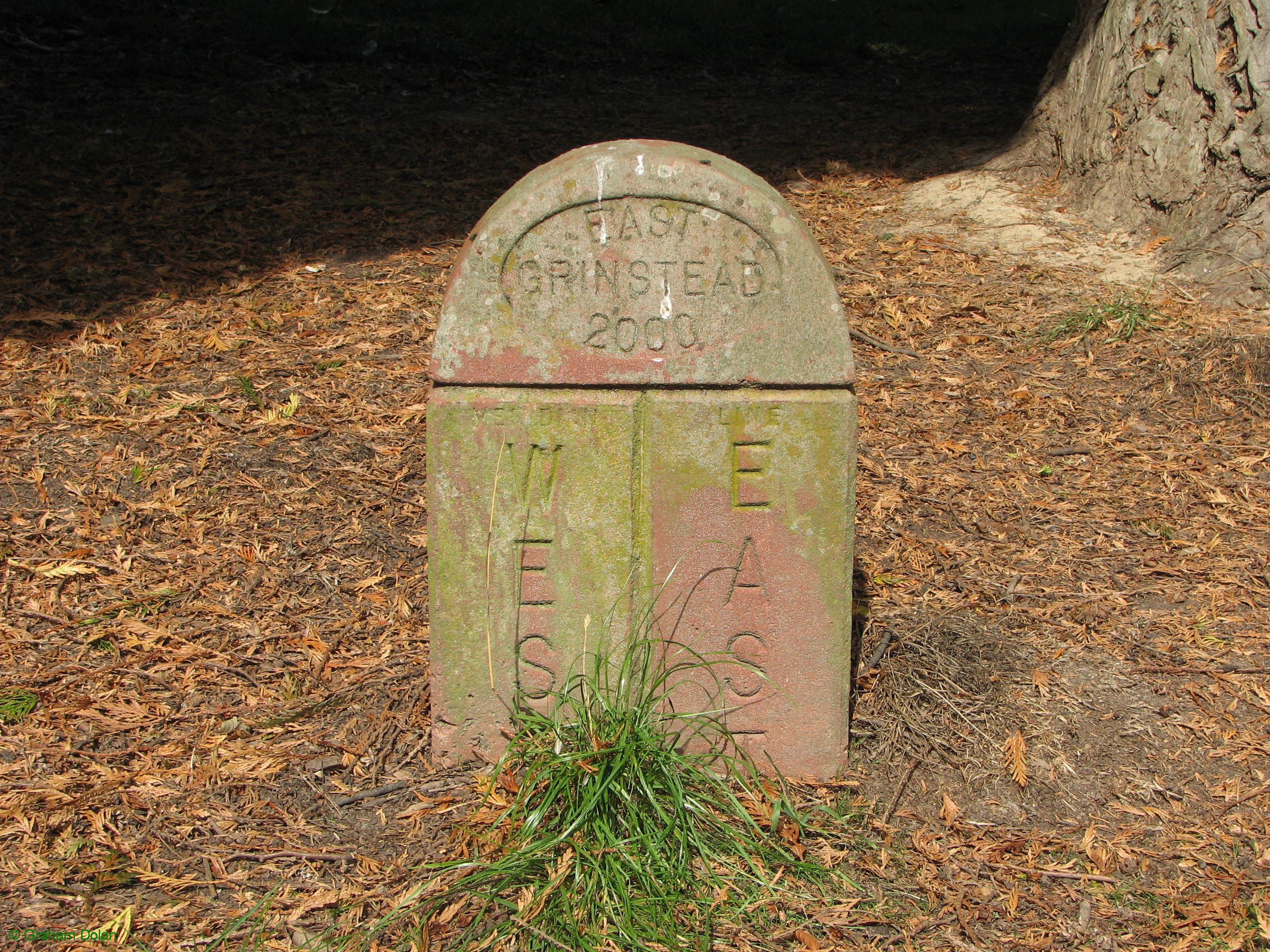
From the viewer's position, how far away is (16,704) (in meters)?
3.14

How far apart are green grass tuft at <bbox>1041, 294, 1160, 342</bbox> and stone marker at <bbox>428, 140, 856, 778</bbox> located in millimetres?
2875

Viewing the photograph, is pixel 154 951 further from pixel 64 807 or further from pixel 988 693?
pixel 988 693

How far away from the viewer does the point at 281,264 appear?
5.73m

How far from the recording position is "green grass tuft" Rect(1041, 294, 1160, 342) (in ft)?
16.8

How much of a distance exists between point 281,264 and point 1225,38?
4.77 m

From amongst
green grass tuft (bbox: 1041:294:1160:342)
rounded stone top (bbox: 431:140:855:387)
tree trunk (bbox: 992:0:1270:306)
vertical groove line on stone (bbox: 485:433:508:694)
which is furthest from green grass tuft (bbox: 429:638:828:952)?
tree trunk (bbox: 992:0:1270:306)

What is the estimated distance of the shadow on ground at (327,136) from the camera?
5734 mm

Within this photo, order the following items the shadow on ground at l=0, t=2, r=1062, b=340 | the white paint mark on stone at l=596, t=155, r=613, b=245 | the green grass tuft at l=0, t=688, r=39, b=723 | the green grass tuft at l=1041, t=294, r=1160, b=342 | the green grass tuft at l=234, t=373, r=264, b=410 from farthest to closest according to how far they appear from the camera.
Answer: the shadow on ground at l=0, t=2, r=1062, b=340
the green grass tuft at l=1041, t=294, r=1160, b=342
the green grass tuft at l=234, t=373, r=264, b=410
the green grass tuft at l=0, t=688, r=39, b=723
the white paint mark on stone at l=596, t=155, r=613, b=245

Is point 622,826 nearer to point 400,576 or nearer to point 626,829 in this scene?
point 626,829

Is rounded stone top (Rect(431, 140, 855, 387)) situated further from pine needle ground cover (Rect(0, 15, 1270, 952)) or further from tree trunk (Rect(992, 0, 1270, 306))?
tree trunk (Rect(992, 0, 1270, 306))

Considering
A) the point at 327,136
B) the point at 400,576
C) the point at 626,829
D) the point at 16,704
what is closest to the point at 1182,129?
the point at 400,576

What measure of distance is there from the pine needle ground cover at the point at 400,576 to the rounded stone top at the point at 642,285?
1.12 m

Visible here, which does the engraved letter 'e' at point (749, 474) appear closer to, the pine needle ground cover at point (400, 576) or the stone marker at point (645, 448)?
the stone marker at point (645, 448)

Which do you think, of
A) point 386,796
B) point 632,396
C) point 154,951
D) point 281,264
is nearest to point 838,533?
point 632,396
